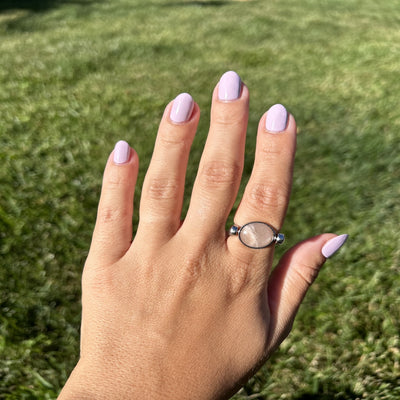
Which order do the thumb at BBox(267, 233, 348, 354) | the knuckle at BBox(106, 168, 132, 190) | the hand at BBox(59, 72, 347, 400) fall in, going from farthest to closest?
the knuckle at BBox(106, 168, 132, 190), the thumb at BBox(267, 233, 348, 354), the hand at BBox(59, 72, 347, 400)

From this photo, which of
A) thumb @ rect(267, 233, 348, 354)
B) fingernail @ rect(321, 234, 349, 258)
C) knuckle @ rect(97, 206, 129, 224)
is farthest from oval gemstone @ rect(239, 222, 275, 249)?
knuckle @ rect(97, 206, 129, 224)

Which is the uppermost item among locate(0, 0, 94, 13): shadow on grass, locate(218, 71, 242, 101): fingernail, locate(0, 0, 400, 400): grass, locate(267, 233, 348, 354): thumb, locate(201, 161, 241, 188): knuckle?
locate(218, 71, 242, 101): fingernail

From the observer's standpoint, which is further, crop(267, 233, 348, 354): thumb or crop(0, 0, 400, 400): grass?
crop(0, 0, 400, 400): grass

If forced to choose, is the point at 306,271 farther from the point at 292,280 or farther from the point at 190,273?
the point at 190,273

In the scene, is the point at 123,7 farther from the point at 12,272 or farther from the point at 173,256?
the point at 173,256

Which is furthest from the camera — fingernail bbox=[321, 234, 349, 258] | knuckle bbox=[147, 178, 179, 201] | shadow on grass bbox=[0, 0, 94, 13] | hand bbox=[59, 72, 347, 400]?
shadow on grass bbox=[0, 0, 94, 13]

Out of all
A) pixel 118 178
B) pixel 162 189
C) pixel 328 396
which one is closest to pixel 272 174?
pixel 162 189

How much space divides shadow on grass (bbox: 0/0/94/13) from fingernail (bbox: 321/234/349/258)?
11047 millimetres

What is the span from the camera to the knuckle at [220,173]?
191 cm

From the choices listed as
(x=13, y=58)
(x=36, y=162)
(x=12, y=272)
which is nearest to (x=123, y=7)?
(x=13, y=58)

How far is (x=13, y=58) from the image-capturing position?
6.15m

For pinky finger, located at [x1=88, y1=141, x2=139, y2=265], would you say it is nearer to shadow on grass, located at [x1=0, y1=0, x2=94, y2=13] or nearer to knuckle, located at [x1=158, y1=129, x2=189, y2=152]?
knuckle, located at [x1=158, y1=129, x2=189, y2=152]

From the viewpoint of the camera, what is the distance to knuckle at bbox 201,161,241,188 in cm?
191

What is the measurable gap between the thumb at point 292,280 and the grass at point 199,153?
2.26 ft
